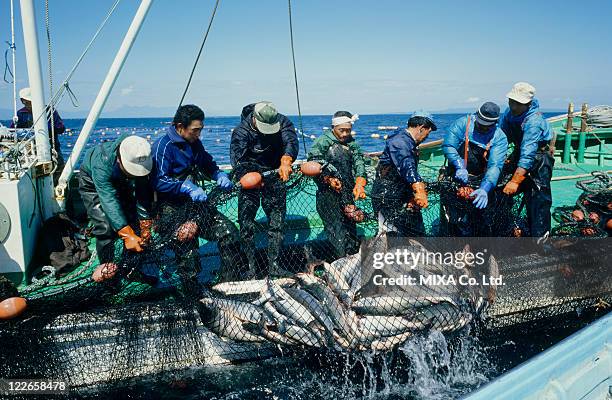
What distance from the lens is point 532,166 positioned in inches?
235

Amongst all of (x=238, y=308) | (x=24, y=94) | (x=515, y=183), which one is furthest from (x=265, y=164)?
(x=24, y=94)

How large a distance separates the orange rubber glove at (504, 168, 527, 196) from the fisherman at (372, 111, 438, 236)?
1.18 m

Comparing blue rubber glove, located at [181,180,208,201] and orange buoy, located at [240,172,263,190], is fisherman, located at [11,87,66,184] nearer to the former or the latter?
blue rubber glove, located at [181,180,208,201]

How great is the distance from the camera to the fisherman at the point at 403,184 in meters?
5.27

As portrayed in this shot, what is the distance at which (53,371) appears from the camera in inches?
163

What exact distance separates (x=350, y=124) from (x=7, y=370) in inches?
180

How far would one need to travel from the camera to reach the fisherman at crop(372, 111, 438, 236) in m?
5.27

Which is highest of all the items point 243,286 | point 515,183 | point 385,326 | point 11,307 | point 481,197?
point 515,183

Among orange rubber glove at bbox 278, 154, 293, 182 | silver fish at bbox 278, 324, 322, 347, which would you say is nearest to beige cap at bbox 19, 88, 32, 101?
orange rubber glove at bbox 278, 154, 293, 182

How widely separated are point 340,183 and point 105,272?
9.08 feet

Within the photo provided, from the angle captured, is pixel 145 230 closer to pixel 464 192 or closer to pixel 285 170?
pixel 285 170

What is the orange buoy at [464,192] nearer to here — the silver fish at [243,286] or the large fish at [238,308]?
the silver fish at [243,286]

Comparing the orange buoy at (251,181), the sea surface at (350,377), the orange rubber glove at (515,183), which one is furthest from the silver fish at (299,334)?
the orange rubber glove at (515,183)

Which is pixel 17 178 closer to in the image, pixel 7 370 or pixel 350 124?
pixel 7 370
